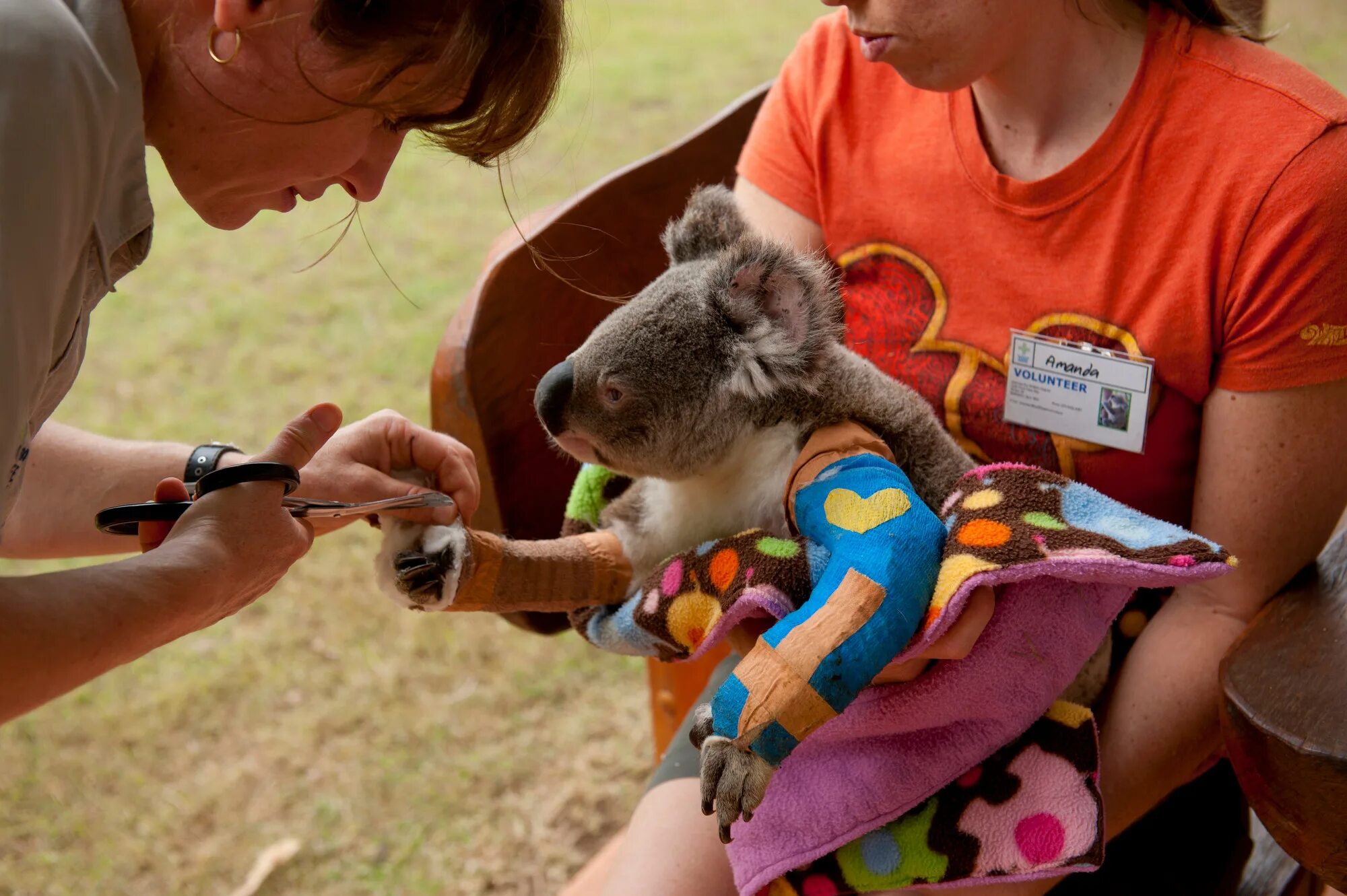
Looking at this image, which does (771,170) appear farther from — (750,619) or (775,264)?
(750,619)

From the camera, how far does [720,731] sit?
0.73m

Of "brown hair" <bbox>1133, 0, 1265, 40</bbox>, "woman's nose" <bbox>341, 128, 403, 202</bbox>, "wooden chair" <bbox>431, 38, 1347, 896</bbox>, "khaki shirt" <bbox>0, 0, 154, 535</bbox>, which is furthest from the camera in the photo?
"brown hair" <bbox>1133, 0, 1265, 40</bbox>

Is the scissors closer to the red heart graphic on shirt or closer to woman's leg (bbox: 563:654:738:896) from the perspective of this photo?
woman's leg (bbox: 563:654:738:896)

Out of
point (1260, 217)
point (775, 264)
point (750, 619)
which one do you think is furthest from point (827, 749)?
point (1260, 217)

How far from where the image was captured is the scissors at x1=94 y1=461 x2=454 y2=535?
0.77 meters

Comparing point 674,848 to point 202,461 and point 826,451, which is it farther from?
point 202,461

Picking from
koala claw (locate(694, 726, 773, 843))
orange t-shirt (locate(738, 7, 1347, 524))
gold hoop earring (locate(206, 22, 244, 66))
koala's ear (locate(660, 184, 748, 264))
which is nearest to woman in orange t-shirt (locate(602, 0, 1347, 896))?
orange t-shirt (locate(738, 7, 1347, 524))

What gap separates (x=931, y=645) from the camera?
2.62 feet

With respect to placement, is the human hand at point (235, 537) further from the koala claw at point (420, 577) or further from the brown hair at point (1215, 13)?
the brown hair at point (1215, 13)

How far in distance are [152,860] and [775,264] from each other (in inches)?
56.6

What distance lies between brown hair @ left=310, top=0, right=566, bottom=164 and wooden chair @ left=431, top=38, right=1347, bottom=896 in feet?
0.95

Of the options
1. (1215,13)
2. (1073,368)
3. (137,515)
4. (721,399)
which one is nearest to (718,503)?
(721,399)

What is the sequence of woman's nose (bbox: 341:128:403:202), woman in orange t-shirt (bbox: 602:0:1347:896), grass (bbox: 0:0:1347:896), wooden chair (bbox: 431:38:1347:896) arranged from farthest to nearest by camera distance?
grass (bbox: 0:0:1347:896) < woman in orange t-shirt (bbox: 602:0:1347:896) < woman's nose (bbox: 341:128:403:202) < wooden chair (bbox: 431:38:1347:896)

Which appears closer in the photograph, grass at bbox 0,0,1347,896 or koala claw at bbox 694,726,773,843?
koala claw at bbox 694,726,773,843
